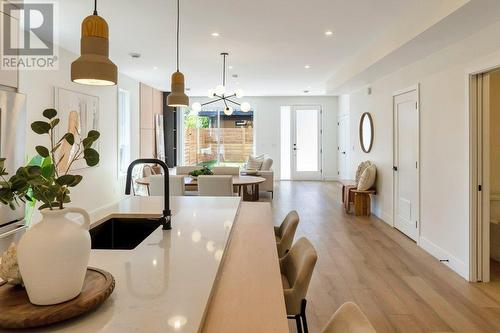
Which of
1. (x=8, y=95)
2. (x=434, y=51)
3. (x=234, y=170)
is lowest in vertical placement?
(x=234, y=170)

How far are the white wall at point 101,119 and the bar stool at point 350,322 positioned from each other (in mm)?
4529

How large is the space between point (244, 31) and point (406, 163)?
2951 mm

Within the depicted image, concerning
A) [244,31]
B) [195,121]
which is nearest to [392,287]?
[244,31]

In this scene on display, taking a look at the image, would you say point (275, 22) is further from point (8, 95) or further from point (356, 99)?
point (356, 99)

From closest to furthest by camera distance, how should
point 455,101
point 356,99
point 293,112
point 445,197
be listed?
point 455,101 < point 445,197 < point 356,99 < point 293,112

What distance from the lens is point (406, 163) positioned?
513 cm

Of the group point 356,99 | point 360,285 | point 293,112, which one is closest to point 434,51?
point 360,285

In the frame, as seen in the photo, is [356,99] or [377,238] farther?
[356,99]

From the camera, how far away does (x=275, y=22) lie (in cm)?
423

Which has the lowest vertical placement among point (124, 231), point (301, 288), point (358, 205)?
point (358, 205)

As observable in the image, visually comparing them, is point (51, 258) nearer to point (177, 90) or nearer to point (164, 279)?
point (164, 279)

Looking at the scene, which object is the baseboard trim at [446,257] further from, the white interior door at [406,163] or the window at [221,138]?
the window at [221,138]

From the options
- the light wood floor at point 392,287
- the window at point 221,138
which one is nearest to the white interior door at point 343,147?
the window at point 221,138

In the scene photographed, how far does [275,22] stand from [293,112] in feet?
23.7
